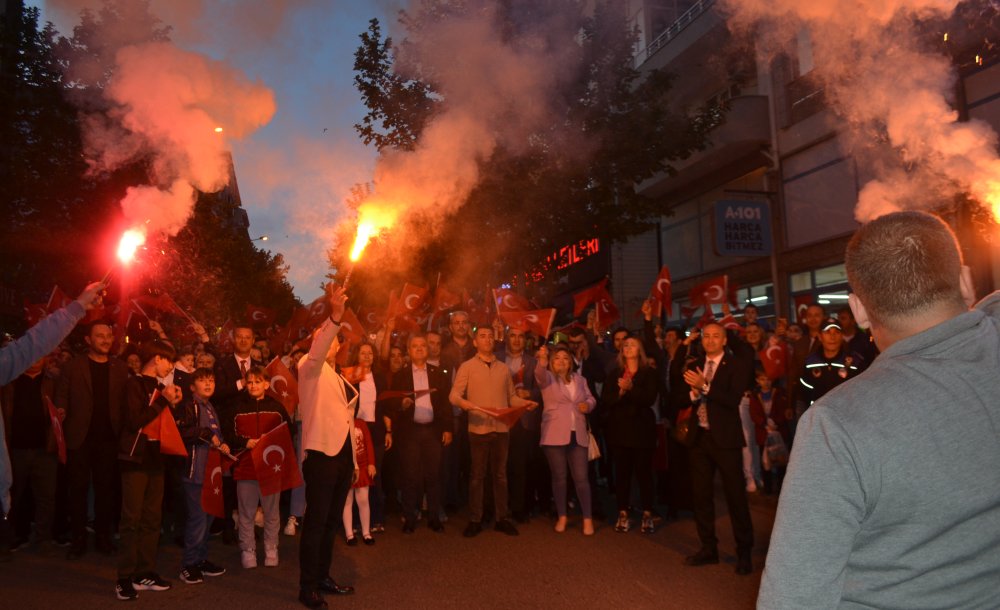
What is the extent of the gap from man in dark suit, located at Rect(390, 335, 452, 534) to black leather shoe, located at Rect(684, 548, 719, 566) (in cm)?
296

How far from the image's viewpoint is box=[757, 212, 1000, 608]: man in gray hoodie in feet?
5.20

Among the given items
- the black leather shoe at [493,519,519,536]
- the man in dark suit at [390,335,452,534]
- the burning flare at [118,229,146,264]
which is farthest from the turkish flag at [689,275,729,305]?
the burning flare at [118,229,146,264]

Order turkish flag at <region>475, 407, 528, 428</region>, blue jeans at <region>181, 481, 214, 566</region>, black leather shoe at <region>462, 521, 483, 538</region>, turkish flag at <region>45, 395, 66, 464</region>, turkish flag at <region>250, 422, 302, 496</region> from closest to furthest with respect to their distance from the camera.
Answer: blue jeans at <region>181, 481, 214, 566</region> → turkish flag at <region>250, 422, 302, 496</region> → turkish flag at <region>45, 395, 66, 464</region> → black leather shoe at <region>462, 521, 483, 538</region> → turkish flag at <region>475, 407, 528, 428</region>

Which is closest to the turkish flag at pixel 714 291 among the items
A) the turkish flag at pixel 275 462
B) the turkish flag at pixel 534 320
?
the turkish flag at pixel 534 320

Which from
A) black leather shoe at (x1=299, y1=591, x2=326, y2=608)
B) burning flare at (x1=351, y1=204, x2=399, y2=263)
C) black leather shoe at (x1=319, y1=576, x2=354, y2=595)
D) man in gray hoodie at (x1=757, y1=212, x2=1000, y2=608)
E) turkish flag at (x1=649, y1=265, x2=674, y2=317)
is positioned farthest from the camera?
turkish flag at (x1=649, y1=265, x2=674, y2=317)

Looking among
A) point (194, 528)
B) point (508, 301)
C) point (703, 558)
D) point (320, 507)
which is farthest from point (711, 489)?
point (508, 301)

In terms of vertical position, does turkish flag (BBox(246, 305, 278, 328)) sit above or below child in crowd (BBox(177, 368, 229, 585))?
above

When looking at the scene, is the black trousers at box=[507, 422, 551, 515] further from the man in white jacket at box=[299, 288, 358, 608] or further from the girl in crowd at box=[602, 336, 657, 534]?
the man in white jacket at box=[299, 288, 358, 608]

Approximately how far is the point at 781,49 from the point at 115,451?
55.5 feet

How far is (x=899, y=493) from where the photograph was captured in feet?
5.21

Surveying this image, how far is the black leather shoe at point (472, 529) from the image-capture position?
8336 mm

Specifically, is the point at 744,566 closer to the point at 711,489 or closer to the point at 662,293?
the point at 711,489

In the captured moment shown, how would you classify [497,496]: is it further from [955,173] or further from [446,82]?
[446,82]

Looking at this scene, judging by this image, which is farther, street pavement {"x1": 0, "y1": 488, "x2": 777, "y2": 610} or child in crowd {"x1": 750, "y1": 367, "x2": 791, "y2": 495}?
child in crowd {"x1": 750, "y1": 367, "x2": 791, "y2": 495}
